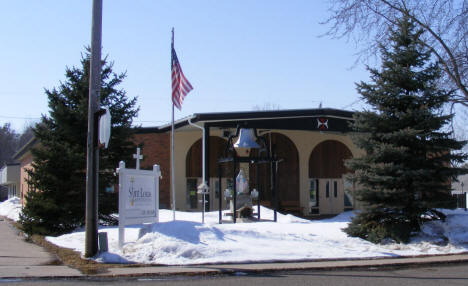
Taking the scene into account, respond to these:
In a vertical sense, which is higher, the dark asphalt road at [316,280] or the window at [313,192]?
the window at [313,192]

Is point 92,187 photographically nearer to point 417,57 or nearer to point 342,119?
point 417,57

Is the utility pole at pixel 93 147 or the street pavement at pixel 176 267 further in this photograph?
the utility pole at pixel 93 147

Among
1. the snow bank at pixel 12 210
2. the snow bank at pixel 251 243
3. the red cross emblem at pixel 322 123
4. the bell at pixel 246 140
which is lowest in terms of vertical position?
the snow bank at pixel 12 210

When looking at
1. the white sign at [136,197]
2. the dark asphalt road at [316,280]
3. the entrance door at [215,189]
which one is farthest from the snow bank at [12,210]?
the dark asphalt road at [316,280]

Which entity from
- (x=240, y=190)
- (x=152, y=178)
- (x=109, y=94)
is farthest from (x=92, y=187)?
(x=240, y=190)

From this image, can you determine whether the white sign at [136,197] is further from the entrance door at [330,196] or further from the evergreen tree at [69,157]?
the entrance door at [330,196]

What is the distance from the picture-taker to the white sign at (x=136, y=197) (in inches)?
502

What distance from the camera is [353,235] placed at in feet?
49.9

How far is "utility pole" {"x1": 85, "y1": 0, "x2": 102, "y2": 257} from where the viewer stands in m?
12.1

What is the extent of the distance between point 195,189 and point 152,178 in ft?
53.2

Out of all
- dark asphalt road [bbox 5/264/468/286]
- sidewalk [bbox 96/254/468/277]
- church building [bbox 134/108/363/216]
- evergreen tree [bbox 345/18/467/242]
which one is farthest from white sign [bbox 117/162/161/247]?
church building [bbox 134/108/363/216]

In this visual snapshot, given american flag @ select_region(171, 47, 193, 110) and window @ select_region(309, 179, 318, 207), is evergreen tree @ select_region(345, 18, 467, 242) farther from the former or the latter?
window @ select_region(309, 179, 318, 207)

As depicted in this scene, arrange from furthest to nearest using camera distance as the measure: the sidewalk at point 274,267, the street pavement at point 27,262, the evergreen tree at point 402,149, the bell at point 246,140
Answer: the bell at point 246,140 < the evergreen tree at point 402,149 < the sidewalk at point 274,267 < the street pavement at point 27,262

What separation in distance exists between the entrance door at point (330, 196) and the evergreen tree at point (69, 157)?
15.9m
